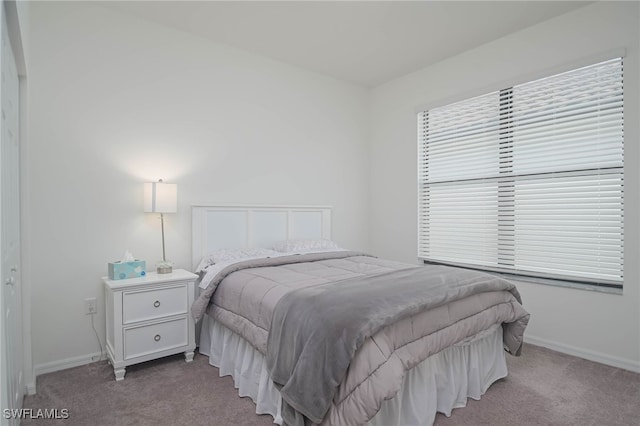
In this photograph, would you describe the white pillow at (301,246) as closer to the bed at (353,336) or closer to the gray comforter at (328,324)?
the bed at (353,336)

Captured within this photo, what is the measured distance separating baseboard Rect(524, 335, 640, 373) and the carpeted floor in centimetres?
7

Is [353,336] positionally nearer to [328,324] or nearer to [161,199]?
[328,324]

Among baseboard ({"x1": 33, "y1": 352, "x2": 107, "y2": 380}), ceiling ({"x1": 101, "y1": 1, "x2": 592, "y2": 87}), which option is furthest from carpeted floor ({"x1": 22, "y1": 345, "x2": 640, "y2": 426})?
ceiling ({"x1": 101, "y1": 1, "x2": 592, "y2": 87})

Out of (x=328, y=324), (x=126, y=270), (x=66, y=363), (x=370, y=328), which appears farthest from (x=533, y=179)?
(x=66, y=363)

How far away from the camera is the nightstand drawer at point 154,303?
2428 mm

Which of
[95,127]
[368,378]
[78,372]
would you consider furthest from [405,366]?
[95,127]

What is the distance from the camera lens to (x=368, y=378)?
1500 millimetres

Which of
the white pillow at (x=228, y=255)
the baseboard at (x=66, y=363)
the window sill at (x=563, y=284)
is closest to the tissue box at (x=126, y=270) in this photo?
the white pillow at (x=228, y=255)

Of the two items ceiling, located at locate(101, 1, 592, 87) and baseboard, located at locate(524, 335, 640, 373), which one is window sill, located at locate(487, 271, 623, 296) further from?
ceiling, located at locate(101, 1, 592, 87)

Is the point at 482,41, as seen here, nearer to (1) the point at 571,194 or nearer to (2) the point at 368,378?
(1) the point at 571,194

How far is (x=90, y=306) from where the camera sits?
271 cm

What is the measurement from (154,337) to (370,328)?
175cm

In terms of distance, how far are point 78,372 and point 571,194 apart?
13.2ft

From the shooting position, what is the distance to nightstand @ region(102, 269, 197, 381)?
7.85ft
